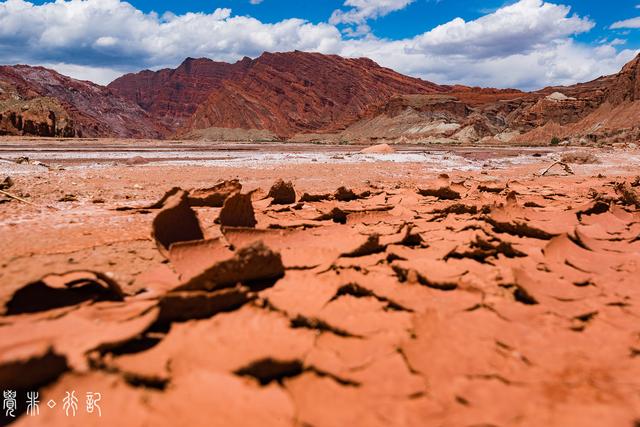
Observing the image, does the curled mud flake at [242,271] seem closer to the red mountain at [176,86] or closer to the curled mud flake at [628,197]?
the curled mud flake at [628,197]

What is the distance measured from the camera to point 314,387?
1.59 m

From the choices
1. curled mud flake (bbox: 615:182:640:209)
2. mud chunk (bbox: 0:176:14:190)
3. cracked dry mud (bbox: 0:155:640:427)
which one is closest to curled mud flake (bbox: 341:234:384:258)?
cracked dry mud (bbox: 0:155:640:427)

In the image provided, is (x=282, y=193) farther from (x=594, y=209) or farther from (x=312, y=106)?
(x=312, y=106)

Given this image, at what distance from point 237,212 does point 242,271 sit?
148 cm

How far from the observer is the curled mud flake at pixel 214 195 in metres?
5.15

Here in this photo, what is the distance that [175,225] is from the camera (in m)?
3.22

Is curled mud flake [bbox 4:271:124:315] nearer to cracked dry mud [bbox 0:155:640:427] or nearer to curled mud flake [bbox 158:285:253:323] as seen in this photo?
cracked dry mud [bbox 0:155:640:427]

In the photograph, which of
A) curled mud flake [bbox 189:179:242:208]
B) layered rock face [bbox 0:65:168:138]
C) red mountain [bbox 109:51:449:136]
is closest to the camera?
curled mud flake [bbox 189:179:242:208]

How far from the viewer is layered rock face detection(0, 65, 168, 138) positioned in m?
42.7

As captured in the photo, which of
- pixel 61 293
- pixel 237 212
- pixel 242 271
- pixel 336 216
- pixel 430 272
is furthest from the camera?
pixel 336 216

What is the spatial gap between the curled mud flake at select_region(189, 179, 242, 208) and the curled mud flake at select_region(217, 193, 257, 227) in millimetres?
1370

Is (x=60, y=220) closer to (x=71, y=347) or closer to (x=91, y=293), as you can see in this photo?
(x=91, y=293)

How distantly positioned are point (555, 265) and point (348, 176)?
6.86 meters

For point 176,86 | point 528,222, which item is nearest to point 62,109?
point 528,222
